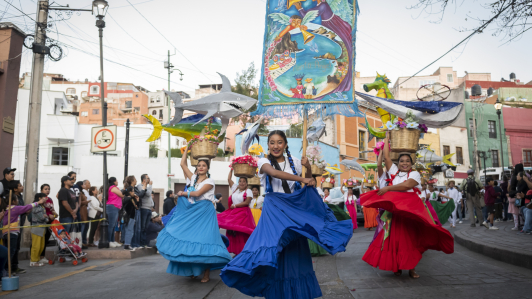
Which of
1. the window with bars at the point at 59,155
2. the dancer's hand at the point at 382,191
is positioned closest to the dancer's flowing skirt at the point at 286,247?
the dancer's hand at the point at 382,191

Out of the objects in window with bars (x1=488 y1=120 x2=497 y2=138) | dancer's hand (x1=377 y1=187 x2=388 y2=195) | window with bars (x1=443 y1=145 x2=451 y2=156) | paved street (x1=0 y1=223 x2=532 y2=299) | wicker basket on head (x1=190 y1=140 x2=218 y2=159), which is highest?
window with bars (x1=488 y1=120 x2=497 y2=138)

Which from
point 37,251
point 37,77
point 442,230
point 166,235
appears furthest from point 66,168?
point 442,230

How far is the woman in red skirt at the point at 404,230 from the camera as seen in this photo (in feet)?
21.0

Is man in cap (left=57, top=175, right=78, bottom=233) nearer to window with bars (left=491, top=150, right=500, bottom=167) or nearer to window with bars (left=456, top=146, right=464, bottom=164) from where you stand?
window with bars (left=456, top=146, right=464, bottom=164)

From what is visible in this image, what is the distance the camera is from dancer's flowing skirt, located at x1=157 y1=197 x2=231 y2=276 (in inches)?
255

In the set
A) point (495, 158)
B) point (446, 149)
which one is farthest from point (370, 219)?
point (495, 158)

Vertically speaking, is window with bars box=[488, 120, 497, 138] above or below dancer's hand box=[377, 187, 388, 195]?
above

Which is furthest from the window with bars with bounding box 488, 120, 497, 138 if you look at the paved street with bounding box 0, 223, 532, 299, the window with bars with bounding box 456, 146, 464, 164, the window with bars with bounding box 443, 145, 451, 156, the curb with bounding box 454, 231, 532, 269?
the paved street with bounding box 0, 223, 532, 299

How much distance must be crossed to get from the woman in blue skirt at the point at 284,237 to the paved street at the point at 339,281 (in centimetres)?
117

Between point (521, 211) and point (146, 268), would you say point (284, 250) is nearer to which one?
point (146, 268)

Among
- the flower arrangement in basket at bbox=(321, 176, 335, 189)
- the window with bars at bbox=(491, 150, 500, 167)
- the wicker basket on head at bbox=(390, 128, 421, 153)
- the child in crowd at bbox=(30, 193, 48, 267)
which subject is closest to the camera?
the wicker basket on head at bbox=(390, 128, 421, 153)

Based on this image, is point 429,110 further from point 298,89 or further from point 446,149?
point 446,149

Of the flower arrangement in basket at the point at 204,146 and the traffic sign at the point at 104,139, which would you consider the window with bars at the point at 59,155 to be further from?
the flower arrangement in basket at the point at 204,146

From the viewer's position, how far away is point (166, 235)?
6793 millimetres
